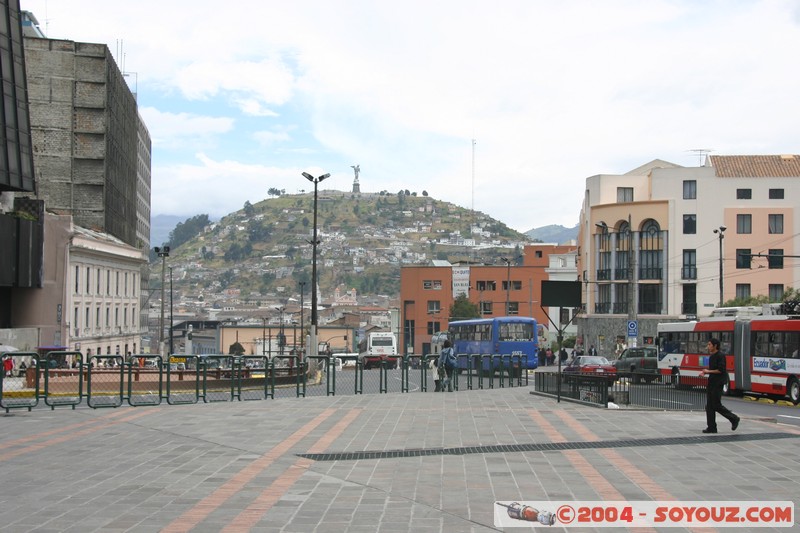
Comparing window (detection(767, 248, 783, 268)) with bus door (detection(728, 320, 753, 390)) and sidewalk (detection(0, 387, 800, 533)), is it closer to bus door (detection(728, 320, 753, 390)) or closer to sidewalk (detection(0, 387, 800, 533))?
bus door (detection(728, 320, 753, 390))

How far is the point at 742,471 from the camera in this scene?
1266 centimetres

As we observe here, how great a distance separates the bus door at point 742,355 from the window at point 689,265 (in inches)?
1440

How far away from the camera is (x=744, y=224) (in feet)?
224

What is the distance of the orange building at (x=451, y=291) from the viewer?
10375cm

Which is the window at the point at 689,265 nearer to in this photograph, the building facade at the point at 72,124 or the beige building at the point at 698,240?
the beige building at the point at 698,240

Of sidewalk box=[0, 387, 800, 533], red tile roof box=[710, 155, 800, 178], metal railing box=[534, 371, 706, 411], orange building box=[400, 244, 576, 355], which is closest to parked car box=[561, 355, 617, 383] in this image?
metal railing box=[534, 371, 706, 411]

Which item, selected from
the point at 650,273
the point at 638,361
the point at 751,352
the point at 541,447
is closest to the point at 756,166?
→ the point at 650,273

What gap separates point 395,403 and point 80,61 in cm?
5837

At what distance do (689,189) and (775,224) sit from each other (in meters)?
6.62

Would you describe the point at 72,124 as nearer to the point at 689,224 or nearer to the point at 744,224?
the point at 689,224

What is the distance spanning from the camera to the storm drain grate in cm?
1408

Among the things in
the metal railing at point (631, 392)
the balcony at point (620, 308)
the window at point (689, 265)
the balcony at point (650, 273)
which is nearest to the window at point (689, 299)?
the window at point (689, 265)

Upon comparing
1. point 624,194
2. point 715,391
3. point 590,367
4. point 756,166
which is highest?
point 756,166

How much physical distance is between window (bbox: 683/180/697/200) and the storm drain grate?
54.7 m
